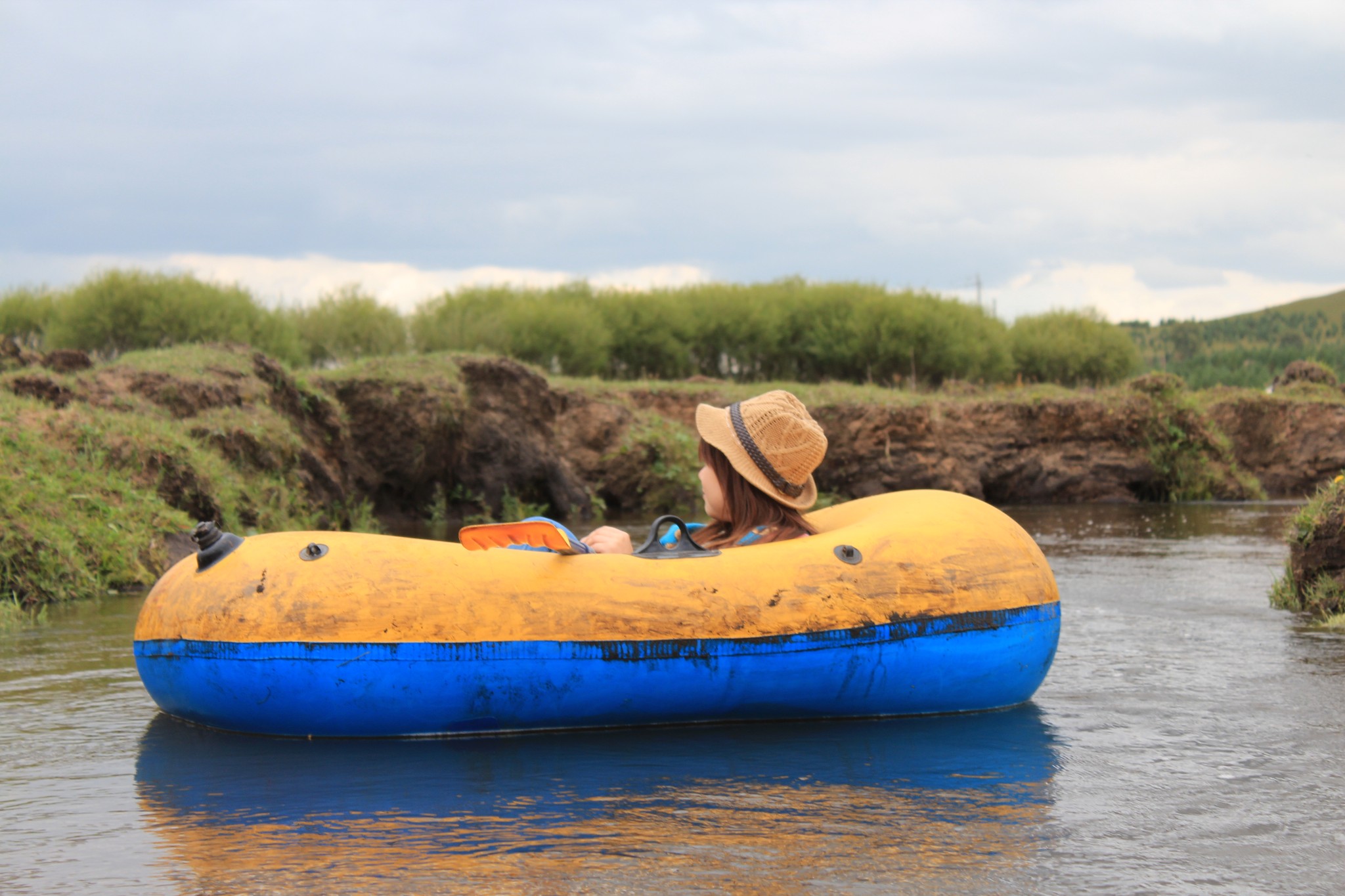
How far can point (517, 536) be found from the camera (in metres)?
4.73

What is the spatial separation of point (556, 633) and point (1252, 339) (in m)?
72.2

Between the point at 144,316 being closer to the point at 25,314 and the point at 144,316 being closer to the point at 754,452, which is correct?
the point at 25,314

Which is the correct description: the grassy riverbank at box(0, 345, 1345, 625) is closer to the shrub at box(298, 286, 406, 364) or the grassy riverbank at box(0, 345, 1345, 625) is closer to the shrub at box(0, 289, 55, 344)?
the shrub at box(298, 286, 406, 364)

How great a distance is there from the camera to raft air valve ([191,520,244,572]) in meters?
4.58

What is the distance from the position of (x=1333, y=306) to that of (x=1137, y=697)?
80342 millimetres

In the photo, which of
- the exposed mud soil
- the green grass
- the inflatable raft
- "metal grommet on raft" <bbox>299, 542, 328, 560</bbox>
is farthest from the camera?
the exposed mud soil

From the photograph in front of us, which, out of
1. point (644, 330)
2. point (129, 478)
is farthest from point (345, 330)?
point (129, 478)

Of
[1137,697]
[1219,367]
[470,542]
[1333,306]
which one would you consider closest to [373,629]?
[470,542]

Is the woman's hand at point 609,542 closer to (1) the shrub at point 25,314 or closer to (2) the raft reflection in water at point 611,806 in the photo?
(2) the raft reflection in water at point 611,806

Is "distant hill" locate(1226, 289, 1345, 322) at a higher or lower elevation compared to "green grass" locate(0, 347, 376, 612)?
higher

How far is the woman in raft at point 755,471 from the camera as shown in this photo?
15.7 feet

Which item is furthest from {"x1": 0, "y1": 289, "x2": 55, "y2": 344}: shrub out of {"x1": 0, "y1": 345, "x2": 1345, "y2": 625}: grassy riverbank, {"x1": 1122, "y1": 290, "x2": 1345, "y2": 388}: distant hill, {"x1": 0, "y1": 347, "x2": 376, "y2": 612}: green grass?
{"x1": 1122, "y1": 290, "x2": 1345, "y2": 388}: distant hill

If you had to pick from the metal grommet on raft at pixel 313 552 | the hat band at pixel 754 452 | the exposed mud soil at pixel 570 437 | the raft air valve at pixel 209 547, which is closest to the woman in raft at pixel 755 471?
the hat band at pixel 754 452

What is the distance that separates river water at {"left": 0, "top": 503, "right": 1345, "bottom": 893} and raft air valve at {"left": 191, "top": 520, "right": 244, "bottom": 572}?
0.65 meters
